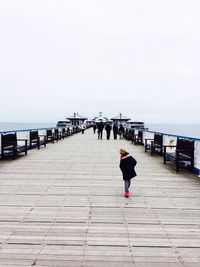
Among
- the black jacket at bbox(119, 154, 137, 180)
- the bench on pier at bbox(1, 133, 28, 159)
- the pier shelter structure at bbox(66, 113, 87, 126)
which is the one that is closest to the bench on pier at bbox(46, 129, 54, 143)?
the bench on pier at bbox(1, 133, 28, 159)

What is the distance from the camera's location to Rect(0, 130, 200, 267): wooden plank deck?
13.0 feet

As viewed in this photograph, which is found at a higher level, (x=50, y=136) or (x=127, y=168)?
(x=127, y=168)

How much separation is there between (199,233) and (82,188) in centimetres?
374

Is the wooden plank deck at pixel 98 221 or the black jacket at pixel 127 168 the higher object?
the black jacket at pixel 127 168

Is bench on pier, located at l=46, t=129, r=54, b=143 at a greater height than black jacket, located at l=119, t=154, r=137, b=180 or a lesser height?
lesser

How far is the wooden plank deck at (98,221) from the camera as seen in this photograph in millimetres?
3977

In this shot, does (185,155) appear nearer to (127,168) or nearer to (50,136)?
(127,168)

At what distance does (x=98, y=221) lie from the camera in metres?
5.38

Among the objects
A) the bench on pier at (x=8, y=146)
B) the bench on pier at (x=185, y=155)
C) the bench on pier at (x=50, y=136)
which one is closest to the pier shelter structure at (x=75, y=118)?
the bench on pier at (x=50, y=136)

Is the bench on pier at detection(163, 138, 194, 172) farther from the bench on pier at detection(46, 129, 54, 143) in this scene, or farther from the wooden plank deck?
the bench on pier at detection(46, 129, 54, 143)

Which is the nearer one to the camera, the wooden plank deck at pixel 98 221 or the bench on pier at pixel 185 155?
the wooden plank deck at pixel 98 221

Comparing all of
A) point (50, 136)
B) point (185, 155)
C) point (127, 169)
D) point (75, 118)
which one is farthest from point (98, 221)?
point (75, 118)

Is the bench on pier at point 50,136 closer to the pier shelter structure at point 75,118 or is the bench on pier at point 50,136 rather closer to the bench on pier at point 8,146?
the bench on pier at point 8,146

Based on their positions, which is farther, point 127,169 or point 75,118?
point 75,118
